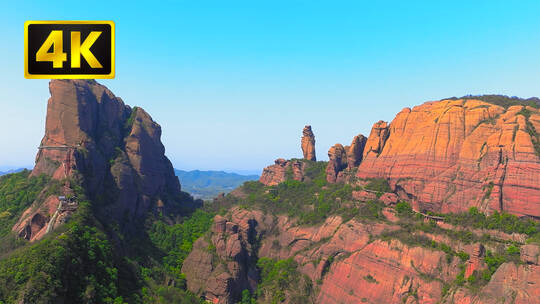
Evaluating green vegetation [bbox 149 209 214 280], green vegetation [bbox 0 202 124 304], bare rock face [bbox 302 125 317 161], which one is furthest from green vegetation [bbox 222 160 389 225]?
green vegetation [bbox 0 202 124 304]

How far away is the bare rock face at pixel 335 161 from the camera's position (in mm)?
107938

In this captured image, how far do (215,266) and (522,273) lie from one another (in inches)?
2337

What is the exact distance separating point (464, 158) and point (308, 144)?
76274mm

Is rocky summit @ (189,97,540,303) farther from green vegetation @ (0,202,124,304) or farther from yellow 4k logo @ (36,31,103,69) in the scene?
yellow 4k logo @ (36,31,103,69)

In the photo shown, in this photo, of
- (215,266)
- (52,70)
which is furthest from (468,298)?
(52,70)

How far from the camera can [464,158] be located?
7012 cm

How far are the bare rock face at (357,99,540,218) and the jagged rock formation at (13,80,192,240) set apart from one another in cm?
6766

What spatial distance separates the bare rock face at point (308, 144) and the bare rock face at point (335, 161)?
31.6 m

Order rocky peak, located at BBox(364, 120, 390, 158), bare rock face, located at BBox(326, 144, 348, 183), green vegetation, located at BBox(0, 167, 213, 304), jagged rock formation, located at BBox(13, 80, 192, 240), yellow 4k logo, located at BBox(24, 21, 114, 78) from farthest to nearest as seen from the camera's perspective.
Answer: bare rock face, located at BBox(326, 144, 348, 183) < rocky peak, located at BBox(364, 120, 390, 158) < jagged rock formation, located at BBox(13, 80, 192, 240) < green vegetation, located at BBox(0, 167, 213, 304) < yellow 4k logo, located at BBox(24, 21, 114, 78)

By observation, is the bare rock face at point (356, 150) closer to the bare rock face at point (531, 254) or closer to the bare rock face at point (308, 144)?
the bare rock face at point (308, 144)

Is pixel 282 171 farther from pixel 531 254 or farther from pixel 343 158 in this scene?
pixel 531 254

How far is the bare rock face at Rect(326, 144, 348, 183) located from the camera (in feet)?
354

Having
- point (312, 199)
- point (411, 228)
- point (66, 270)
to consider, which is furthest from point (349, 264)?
point (66, 270)

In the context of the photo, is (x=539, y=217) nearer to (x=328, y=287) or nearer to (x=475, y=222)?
(x=475, y=222)
